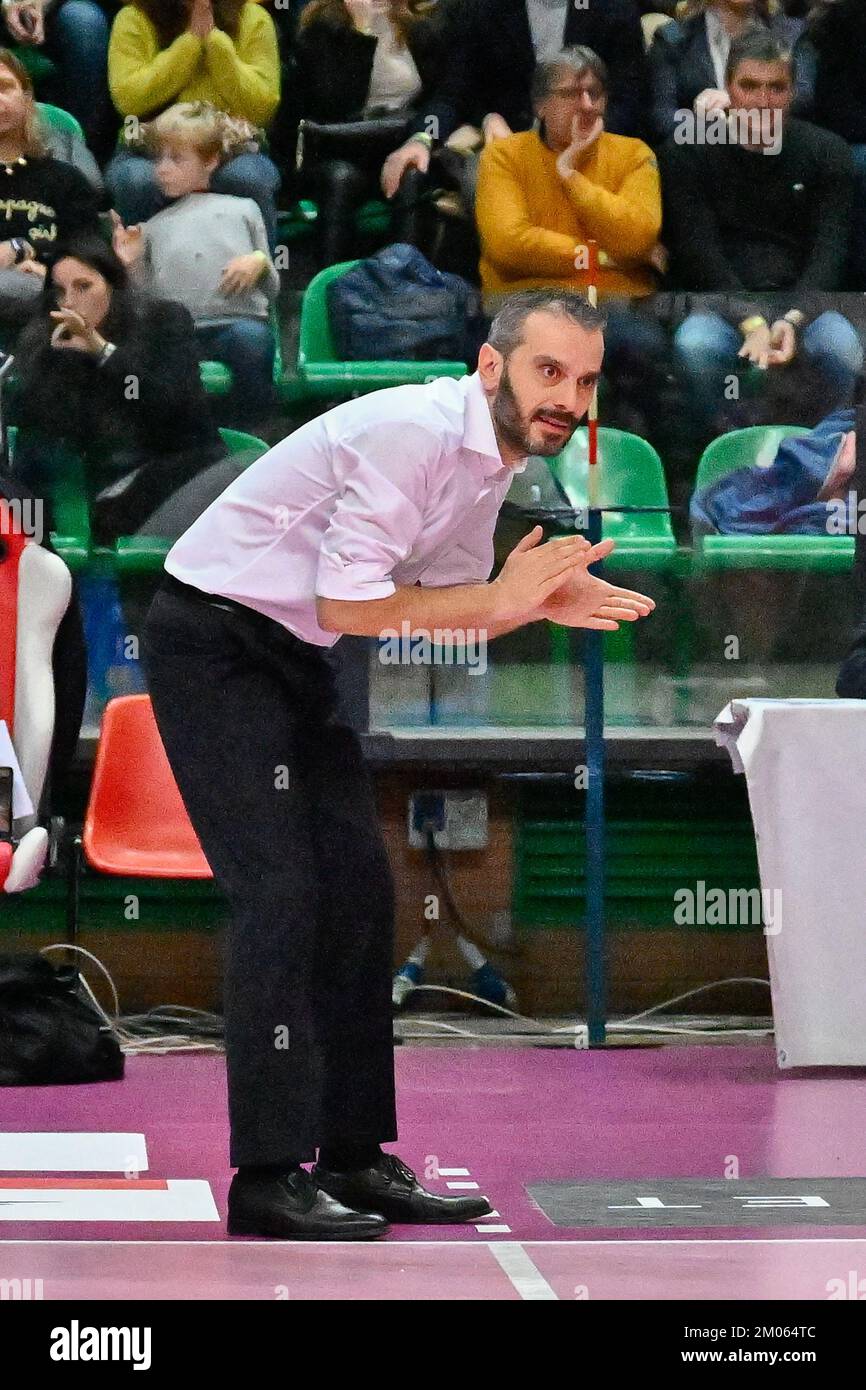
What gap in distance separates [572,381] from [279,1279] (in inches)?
57.0

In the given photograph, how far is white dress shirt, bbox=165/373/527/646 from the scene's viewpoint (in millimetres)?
3248

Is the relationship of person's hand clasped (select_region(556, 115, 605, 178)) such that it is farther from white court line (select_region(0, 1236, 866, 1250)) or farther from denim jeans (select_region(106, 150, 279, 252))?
white court line (select_region(0, 1236, 866, 1250))

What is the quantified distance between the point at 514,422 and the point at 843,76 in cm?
489

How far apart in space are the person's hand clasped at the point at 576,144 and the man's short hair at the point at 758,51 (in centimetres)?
56

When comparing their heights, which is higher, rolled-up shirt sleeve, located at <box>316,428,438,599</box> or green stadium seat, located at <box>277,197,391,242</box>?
green stadium seat, located at <box>277,197,391,242</box>

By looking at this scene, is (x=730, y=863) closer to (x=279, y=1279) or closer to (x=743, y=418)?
(x=743, y=418)

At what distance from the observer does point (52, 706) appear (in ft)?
18.7

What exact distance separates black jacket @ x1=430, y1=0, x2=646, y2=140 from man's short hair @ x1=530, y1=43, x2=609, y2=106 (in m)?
0.39

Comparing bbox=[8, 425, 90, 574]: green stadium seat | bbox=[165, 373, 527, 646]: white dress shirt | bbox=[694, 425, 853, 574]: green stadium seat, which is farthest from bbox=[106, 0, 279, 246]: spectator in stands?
bbox=[165, 373, 527, 646]: white dress shirt

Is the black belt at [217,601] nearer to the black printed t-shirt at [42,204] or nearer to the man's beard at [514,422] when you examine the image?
the man's beard at [514,422]

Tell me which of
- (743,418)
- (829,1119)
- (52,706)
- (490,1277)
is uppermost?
(743,418)
